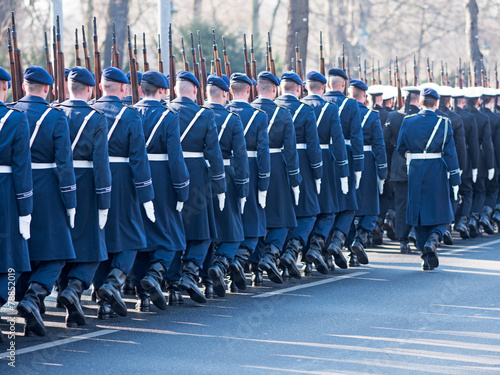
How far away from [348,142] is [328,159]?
0.44 m

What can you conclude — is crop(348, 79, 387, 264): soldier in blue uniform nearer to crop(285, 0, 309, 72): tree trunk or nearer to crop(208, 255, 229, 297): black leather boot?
crop(208, 255, 229, 297): black leather boot

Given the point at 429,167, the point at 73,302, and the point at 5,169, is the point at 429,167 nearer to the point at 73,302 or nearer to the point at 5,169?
the point at 73,302

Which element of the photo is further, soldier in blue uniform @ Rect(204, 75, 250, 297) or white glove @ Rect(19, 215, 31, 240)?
soldier in blue uniform @ Rect(204, 75, 250, 297)

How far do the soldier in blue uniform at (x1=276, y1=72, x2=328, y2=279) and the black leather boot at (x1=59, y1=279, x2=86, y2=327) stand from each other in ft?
8.95

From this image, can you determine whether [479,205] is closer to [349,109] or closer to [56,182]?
[349,109]

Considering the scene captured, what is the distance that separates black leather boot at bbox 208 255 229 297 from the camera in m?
8.52

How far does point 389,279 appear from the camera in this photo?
9859 mm

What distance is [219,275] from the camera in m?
8.55

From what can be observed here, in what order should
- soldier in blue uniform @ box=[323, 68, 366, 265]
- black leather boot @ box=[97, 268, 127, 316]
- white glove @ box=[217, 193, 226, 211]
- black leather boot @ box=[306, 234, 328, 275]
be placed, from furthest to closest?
soldier in blue uniform @ box=[323, 68, 366, 265] < black leather boot @ box=[306, 234, 328, 275] < white glove @ box=[217, 193, 226, 211] < black leather boot @ box=[97, 268, 127, 316]

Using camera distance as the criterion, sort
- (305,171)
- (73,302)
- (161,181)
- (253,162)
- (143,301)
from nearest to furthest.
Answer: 1. (73,302)
2. (143,301)
3. (161,181)
4. (253,162)
5. (305,171)

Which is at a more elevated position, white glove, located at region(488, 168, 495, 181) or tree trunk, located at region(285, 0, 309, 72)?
tree trunk, located at region(285, 0, 309, 72)

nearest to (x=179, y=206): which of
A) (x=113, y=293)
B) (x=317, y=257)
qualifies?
(x=113, y=293)

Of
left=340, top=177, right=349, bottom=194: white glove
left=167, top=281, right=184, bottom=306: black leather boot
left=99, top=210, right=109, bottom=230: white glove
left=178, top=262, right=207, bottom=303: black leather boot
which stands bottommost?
left=167, top=281, right=184, bottom=306: black leather boot

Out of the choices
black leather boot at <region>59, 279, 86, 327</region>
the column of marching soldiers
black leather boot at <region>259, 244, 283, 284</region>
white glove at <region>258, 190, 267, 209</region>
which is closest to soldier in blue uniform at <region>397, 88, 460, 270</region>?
the column of marching soldiers
